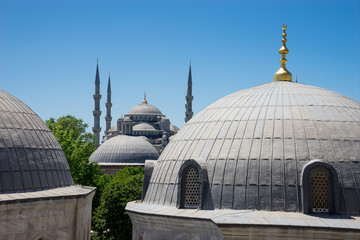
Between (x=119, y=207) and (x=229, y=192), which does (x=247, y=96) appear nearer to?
(x=229, y=192)

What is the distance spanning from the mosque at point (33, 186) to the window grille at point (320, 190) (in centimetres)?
804

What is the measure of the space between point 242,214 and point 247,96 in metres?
5.36

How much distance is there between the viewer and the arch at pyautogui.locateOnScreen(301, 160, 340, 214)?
1396cm

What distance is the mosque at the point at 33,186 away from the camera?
15.5m

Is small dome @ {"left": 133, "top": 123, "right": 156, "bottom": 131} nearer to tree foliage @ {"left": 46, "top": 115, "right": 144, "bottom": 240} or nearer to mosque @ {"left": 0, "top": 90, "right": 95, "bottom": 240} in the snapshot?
tree foliage @ {"left": 46, "top": 115, "right": 144, "bottom": 240}

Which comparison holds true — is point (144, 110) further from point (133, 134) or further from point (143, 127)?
point (133, 134)

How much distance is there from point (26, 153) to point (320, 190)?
946 centimetres

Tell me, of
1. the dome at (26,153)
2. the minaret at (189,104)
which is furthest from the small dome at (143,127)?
the dome at (26,153)

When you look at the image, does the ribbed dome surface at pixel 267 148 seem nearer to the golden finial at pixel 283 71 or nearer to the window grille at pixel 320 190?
Answer: the window grille at pixel 320 190

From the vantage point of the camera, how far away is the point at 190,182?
15688mm

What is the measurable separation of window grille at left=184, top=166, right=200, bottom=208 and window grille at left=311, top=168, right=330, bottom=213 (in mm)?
3432

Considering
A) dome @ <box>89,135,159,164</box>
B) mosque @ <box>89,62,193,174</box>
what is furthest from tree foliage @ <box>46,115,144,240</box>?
dome @ <box>89,135,159,164</box>

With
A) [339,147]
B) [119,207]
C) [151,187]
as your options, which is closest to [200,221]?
[151,187]

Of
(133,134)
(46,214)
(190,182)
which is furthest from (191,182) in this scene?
(133,134)
